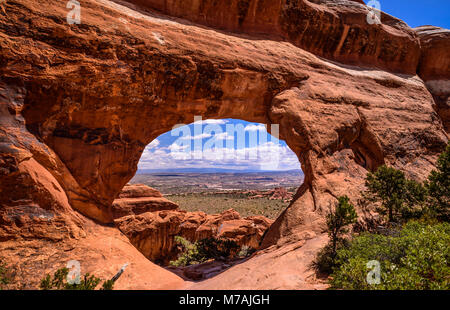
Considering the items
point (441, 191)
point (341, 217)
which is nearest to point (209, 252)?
point (341, 217)

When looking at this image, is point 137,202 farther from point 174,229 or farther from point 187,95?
point 187,95

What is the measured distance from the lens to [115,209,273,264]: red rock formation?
18000mm

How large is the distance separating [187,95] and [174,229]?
1341cm

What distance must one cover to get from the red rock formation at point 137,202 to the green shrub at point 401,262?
57.4ft

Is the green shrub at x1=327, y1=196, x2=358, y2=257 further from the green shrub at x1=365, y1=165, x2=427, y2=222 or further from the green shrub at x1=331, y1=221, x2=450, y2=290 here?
the green shrub at x1=365, y1=165, x2=427, y2=222

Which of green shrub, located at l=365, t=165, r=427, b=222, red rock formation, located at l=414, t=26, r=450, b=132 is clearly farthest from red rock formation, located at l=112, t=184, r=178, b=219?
red rock formation, located at l=414, t=26, r=450, b=132

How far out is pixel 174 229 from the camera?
20219mm

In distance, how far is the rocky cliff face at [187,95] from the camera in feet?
23.8

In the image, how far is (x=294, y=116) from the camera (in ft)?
35.4

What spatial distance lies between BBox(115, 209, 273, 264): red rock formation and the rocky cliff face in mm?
9252

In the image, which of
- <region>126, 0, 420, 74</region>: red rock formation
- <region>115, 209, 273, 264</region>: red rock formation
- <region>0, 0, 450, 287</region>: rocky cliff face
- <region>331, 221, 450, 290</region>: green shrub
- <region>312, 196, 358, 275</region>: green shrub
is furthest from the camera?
<region>115, 209, 273, 264</region>: red rock formation

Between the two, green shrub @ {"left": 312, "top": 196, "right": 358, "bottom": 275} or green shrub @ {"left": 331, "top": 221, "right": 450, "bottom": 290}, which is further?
green shrub @ {"left": 312, "top": 196, "right": 358, "bottom": 275}

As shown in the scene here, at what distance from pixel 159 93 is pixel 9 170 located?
17.8 feet
